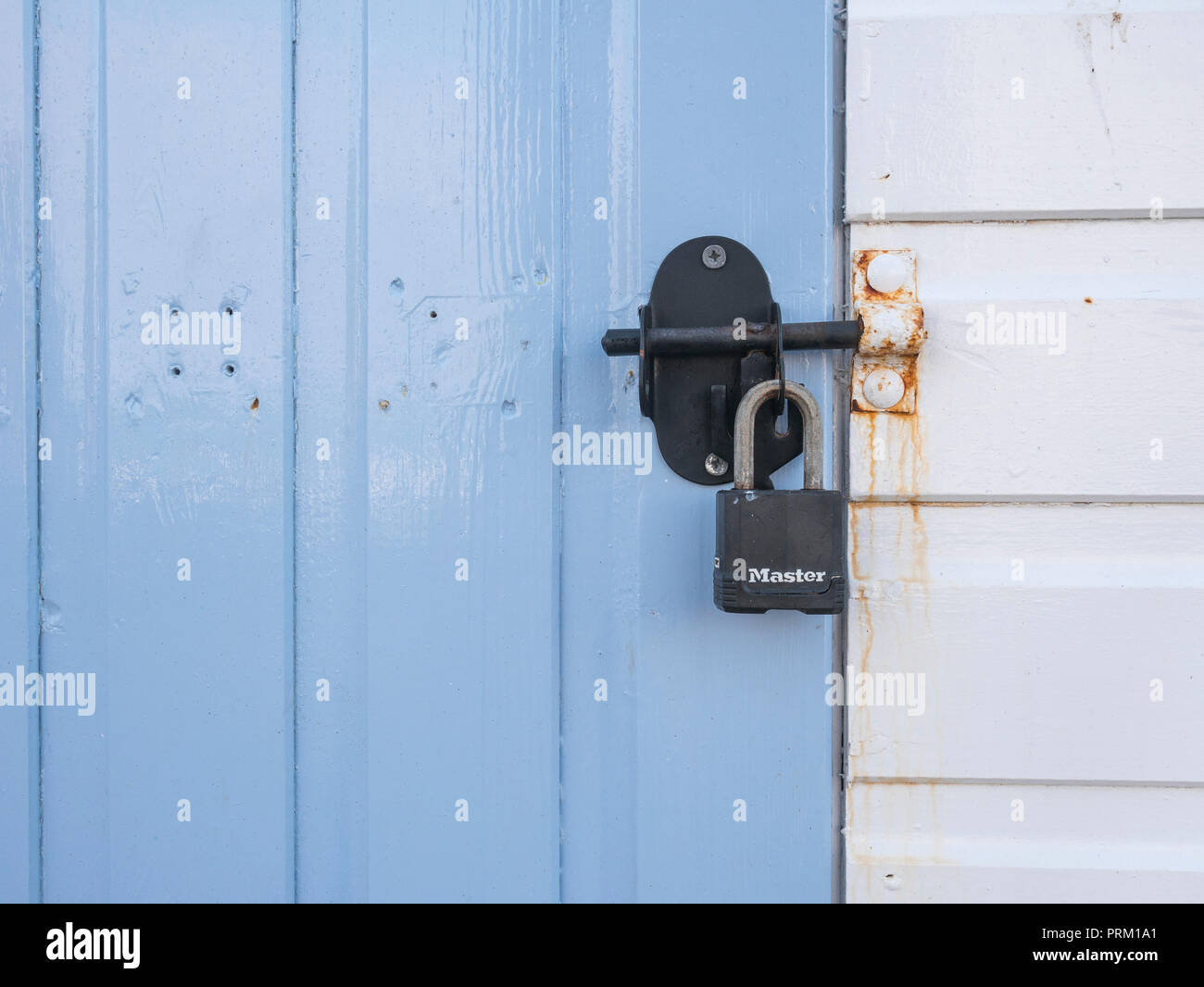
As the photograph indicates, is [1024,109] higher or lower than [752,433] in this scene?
higher

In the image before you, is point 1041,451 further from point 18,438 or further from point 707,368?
point 18,438

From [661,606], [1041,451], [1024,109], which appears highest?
[1024,109]

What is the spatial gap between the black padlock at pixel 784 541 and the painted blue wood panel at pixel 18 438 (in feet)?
2.76

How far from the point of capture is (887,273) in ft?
2.76

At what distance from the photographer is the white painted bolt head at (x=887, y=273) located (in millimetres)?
841

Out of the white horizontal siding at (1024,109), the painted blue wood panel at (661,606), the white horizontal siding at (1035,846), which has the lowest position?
the white horizontal siding at (1035,846)

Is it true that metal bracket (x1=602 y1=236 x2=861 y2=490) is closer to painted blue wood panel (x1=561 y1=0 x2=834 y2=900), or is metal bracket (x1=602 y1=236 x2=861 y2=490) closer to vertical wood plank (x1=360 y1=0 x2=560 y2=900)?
painted blue wood panel (x1=561 y1=0 x2=834 y2=900)

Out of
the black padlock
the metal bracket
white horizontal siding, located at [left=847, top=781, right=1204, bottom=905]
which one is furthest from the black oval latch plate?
white horizontal siding, located at [left=847, top=781, right=1204, bottom=905]

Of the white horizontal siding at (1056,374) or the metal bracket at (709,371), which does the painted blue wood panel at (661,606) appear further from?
the white horizontal siding at (1056,374)

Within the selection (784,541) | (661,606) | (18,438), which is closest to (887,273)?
(784,541)

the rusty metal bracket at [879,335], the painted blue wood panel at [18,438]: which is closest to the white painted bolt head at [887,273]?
the rusty metal bracket at [879,335]

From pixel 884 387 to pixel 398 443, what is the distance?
23.3 inches
